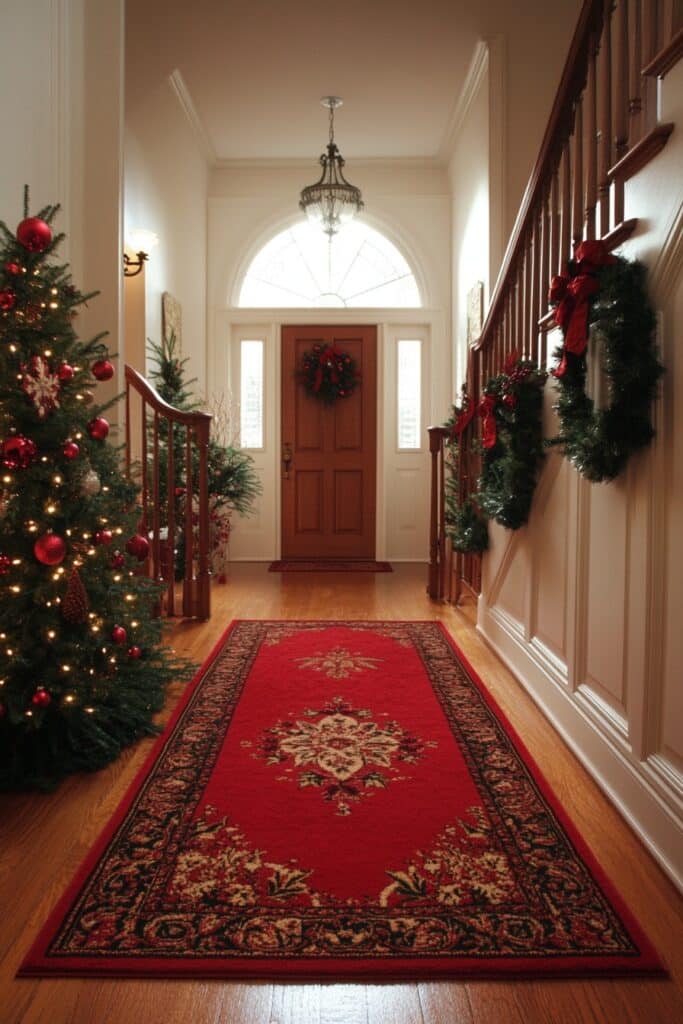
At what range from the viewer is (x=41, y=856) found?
1768 millimetres

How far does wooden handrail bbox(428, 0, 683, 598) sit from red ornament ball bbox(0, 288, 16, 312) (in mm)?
1595

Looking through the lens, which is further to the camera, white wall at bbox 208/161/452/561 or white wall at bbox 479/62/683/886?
white wall at bbox 208/161/452/561

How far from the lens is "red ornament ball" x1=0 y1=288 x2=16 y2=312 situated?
6.96 ft

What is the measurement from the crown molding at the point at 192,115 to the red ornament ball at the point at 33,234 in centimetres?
408

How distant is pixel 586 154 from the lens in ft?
9.54

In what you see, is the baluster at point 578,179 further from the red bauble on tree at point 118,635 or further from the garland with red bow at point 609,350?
the red bauble on tree at point 118,635

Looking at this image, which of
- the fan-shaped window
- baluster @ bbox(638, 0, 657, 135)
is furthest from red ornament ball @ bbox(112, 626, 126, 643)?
the fan-shaped window

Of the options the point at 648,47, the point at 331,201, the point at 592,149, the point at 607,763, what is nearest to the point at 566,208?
the point at 592,149

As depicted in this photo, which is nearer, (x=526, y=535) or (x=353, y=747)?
(x=353, y=747)

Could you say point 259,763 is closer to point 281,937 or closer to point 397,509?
point 281,937

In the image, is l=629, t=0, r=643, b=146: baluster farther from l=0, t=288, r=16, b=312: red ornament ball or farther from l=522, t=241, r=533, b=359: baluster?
l=0, t=288, r=16, b=312: red ornament ball

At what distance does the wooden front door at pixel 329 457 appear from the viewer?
725 centimetres

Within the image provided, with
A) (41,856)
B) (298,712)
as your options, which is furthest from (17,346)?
(298,712)

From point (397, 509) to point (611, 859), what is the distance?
Result: 5633 millimetres
